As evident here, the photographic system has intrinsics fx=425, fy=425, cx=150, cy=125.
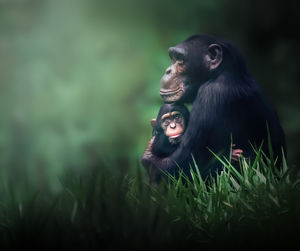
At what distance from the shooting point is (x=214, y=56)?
1595mm

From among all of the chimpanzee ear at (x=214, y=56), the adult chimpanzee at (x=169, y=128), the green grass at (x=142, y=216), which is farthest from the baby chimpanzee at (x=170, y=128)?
the green grass at (x=142, y=216)

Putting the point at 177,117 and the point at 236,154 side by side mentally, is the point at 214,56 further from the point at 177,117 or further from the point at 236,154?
the point at 236,154

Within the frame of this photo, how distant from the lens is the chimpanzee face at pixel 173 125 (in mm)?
1578

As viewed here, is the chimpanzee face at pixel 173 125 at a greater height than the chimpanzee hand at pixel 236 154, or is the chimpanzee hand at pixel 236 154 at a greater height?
the chimpanzee face at pixel 173 125

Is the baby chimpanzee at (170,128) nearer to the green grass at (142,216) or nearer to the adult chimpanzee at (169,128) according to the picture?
the adult chimpanzee at (169,128)

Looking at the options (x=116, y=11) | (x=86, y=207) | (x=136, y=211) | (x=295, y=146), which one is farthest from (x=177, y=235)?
(x=116, y=11)

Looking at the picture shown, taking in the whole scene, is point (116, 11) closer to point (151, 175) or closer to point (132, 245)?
point (151, 175)

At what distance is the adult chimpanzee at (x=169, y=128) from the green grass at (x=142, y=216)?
31cm

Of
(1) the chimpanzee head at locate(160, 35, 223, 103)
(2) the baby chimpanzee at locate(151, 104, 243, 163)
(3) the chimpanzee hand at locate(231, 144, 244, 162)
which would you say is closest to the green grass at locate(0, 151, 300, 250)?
(3) the chimpanzee hand at locate(231, 144, 244, 162)

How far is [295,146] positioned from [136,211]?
4.68ft

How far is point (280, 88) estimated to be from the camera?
2.34 m

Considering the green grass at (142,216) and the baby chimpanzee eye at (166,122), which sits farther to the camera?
the baby chimpanzee eye at (166,122)

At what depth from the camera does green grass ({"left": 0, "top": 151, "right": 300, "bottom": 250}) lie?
3.16 feet

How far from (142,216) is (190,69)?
0.76m
